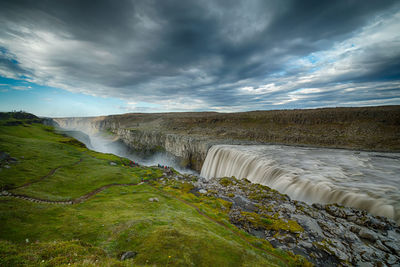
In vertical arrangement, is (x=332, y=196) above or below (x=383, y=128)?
below

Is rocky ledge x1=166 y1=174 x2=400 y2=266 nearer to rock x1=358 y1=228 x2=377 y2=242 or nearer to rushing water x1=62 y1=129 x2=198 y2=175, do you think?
rock x1=358 y1=228 x2=377 y2=242

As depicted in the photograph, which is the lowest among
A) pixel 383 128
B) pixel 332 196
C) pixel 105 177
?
pixel 105 177

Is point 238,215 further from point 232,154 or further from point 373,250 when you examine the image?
point 232,154

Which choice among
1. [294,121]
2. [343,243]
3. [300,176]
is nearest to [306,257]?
[343,243]

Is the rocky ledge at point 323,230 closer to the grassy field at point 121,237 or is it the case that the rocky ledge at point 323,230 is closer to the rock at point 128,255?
the grassy field at point 121,237

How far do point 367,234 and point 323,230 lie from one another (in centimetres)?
255

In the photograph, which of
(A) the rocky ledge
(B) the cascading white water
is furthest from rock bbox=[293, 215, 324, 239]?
(B) the cascading white water

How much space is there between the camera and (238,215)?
15805 millimetres

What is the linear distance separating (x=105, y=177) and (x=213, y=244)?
27.2 meters

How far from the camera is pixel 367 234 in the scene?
37.2 feet

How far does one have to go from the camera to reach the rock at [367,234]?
1116 cm

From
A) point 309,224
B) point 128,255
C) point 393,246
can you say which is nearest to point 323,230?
point 309,224

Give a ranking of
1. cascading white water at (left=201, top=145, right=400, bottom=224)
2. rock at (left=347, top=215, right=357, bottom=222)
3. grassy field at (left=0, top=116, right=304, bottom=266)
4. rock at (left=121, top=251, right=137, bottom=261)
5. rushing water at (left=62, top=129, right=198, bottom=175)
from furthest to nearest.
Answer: rushing water at (left=62, top=129, right=198, bottom=175) → cascading white water at (left=201, top=145, right=400, bottom=224) → rock at (left=347, top=215, right=357, bottom=222) → rock at (left=121, top=251, right=137, bottom=261) → grassy field at (left=0, top=116, right=304, bottom=266)

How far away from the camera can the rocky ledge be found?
10031 mm
